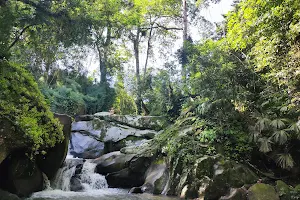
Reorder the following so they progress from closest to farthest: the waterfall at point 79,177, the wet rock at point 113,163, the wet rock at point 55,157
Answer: the wet rock at point 55,157 < the waterfall at point 79,177 < the wet rock at point 113,163

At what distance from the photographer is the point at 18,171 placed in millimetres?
9344

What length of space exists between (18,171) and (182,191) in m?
Result: 5.57

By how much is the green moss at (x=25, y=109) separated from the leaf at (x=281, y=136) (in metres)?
7.10

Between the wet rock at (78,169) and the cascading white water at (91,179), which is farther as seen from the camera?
the wet rock at (78,169)

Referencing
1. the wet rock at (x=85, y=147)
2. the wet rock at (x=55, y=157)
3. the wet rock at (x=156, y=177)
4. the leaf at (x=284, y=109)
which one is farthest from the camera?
the wet rock at (x=85, y=147)

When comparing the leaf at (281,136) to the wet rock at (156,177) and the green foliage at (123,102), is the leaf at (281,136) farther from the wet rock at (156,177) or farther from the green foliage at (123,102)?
the green foliage at (123,102)

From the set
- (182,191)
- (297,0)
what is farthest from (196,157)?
(297,0)

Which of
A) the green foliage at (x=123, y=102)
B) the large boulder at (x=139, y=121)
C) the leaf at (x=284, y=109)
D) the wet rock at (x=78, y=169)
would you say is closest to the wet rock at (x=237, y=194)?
the leaf at (x=284, y=109)

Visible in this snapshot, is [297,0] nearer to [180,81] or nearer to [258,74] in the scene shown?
[258,74]

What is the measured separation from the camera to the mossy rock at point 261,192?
7.55 m

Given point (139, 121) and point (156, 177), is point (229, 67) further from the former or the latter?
point (139, 121)

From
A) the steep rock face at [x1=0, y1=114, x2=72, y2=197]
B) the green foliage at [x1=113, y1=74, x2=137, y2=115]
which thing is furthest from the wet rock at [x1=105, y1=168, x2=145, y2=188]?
the green foliage at [x1=113, y1=74, x2=137, y2=115]

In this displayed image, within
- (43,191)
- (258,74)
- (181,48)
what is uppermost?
(181,48)

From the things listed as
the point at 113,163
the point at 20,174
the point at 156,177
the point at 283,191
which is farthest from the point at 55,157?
the point at 283,191
